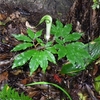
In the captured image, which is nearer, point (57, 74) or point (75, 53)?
point (75, 53)

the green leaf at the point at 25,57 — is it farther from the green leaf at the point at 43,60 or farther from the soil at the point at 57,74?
the soil at the point at 57,74

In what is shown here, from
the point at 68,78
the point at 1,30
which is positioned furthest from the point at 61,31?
the point at 1,30

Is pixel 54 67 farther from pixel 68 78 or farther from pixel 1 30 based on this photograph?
pixel 1 30

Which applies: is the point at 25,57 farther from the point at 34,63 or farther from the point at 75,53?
the point at 75,53

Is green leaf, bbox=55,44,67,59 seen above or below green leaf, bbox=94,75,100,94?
above

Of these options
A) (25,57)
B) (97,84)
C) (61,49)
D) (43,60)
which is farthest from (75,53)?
(97,84)

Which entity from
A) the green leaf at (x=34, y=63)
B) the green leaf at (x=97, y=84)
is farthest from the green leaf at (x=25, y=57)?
the green leaf at (x=97, y=84)

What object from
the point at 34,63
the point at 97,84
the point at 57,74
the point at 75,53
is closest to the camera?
the point at 34,63

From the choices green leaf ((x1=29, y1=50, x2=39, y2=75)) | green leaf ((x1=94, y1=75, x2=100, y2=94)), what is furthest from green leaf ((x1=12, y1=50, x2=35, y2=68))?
green leaf ((x1=94, y1=75, x2=100, y2=94))

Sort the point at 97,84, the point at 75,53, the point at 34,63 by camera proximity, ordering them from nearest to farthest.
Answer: the point at 34,63
the point at 75,53
the point at 97,84

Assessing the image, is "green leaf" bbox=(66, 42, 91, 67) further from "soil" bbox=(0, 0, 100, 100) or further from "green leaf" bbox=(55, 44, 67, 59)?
"soil" bbox=(0, 0, 100, 100)

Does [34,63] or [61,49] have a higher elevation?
[61,49]
